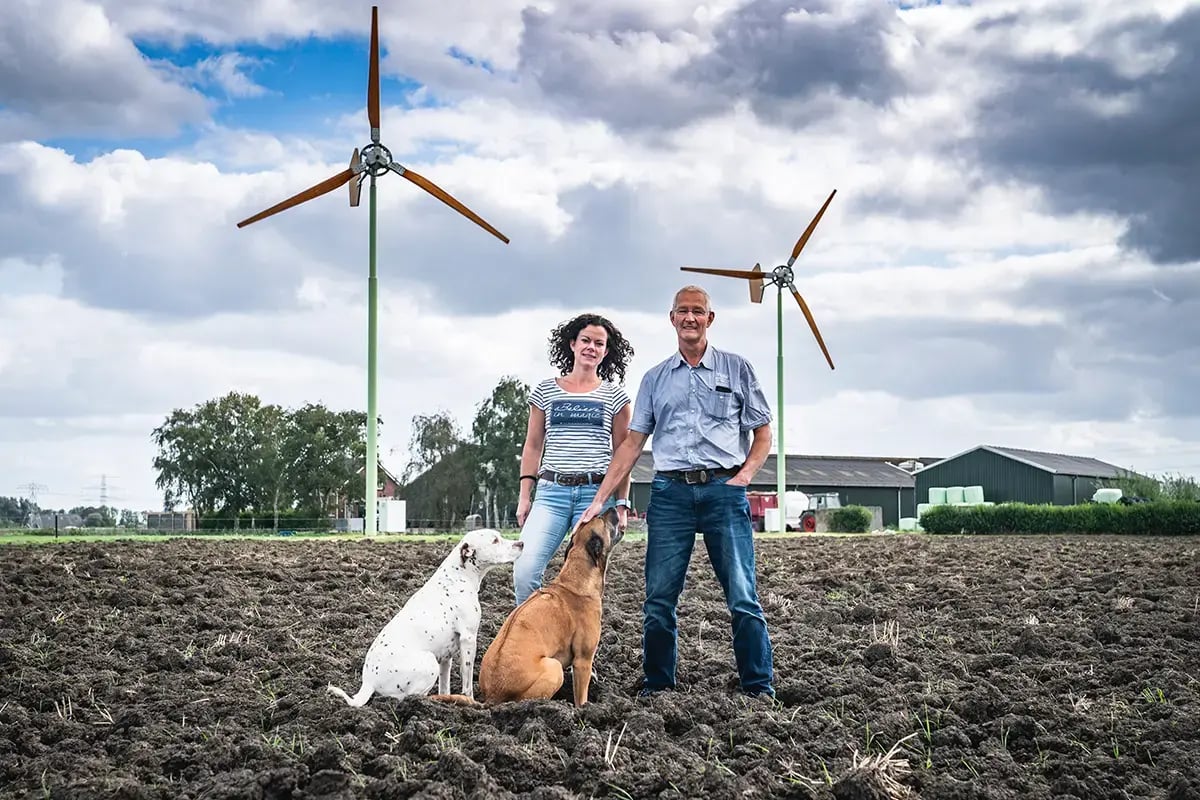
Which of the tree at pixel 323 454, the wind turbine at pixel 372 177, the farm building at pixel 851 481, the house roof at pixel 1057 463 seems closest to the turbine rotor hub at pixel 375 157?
the wind turbine at pixel 372 177

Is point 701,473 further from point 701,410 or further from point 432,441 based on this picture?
point 432,441

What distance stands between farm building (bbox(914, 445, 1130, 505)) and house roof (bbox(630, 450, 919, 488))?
544 cm


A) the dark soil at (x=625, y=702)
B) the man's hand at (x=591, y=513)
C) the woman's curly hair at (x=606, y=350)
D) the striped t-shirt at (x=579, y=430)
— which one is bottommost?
the dark soil at (x=625, y=702)

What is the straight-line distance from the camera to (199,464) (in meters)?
52.3

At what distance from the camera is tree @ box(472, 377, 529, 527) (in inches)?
1858

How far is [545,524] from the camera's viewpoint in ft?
22.7

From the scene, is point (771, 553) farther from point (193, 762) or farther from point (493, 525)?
point (493, 525)

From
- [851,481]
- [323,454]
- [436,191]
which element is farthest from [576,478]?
[851,481]

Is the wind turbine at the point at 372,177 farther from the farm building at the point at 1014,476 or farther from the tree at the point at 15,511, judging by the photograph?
the farm building at the point at 1014,476

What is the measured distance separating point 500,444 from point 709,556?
136 feet

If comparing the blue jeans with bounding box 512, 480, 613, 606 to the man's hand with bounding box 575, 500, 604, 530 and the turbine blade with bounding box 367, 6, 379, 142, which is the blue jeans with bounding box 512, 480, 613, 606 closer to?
the man's hand with bounding box 575, 500, 604, 530

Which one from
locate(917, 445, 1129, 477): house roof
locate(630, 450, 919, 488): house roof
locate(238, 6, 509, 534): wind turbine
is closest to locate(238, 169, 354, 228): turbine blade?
locate(238, 6, 509, 534): wind turbine

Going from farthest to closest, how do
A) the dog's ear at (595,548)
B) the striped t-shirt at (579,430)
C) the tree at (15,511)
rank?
the tree at (15,511) → the striped t-shirt at (579,430) → the dog's ear at (595,548)

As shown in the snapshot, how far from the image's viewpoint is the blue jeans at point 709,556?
671 centimetres
